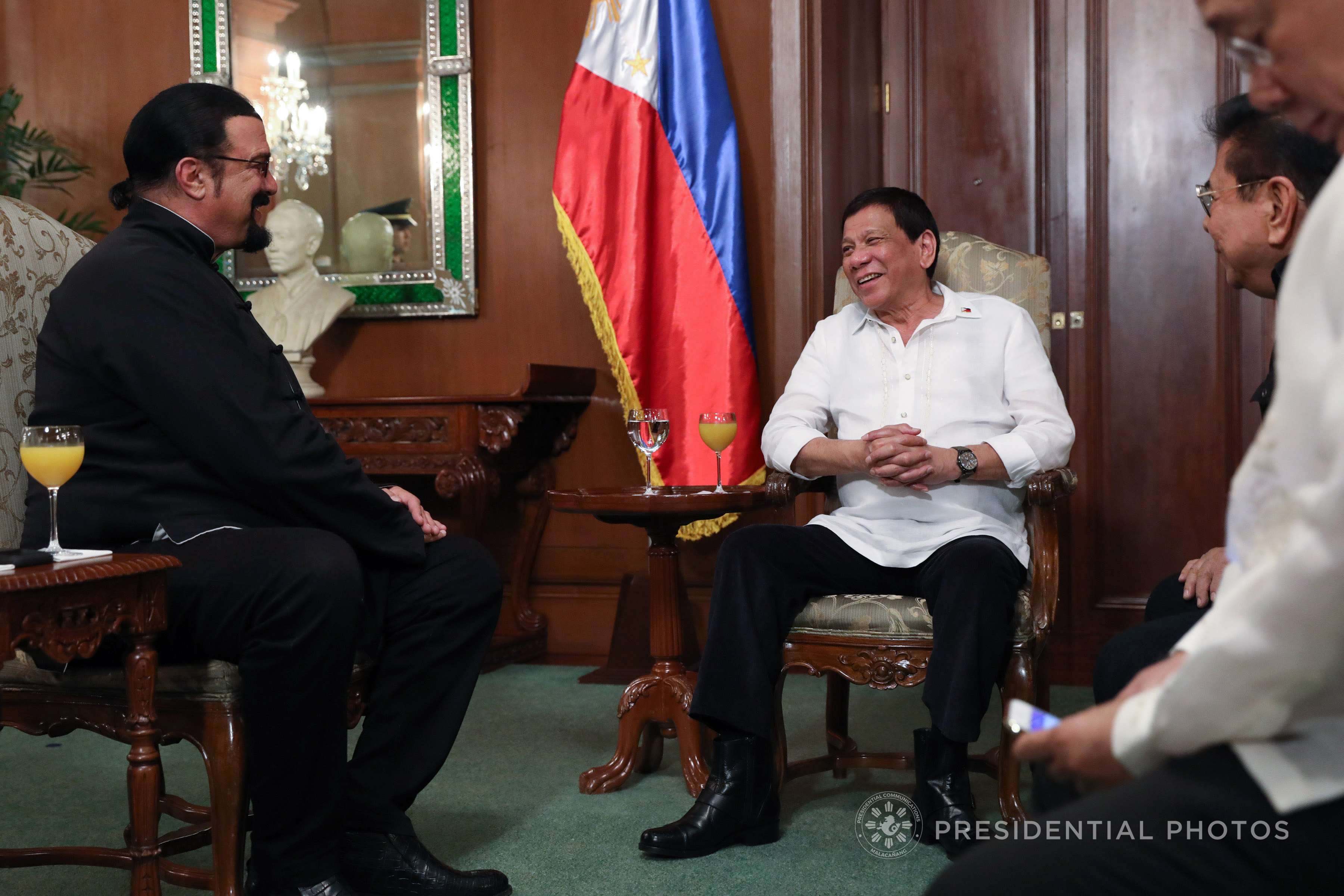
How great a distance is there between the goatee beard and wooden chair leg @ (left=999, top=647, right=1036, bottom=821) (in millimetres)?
1671

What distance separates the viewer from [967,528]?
2395mm

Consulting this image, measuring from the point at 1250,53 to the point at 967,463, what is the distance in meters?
1.54

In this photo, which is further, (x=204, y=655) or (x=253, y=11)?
(x=253, y=11)

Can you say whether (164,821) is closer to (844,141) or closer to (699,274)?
(699,274)

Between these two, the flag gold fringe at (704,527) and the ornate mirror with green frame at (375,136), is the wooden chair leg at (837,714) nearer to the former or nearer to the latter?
the flag gold fringe at (704,527)

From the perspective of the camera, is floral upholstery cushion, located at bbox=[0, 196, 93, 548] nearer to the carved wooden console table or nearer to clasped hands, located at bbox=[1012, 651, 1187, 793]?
the carved wooden console table

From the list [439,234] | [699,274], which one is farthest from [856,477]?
[439,234]

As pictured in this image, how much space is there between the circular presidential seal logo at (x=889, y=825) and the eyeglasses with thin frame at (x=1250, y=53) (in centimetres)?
163

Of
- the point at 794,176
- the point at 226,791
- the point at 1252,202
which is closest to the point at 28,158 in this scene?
the point at 794,176

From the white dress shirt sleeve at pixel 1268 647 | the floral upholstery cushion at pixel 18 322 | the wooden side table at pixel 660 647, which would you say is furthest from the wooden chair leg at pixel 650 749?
the white dress shirt sleeve at pixel 1268 647

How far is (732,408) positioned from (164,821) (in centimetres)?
188

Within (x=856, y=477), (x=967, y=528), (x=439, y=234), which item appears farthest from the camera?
A: (x=439, y=234)

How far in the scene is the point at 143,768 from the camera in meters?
1.68

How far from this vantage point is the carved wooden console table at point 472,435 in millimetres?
3557
